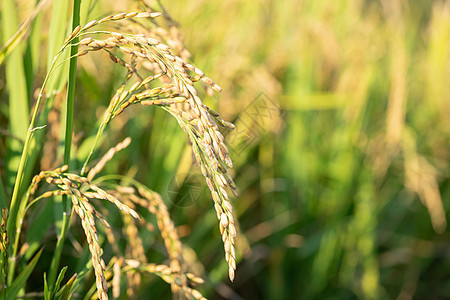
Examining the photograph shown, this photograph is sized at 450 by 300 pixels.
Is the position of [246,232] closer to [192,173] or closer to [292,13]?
[192,173]

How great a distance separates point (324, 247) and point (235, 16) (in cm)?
115

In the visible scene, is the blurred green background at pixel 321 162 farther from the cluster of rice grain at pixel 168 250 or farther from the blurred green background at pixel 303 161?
the cluster of rice grain at pixel 168 250

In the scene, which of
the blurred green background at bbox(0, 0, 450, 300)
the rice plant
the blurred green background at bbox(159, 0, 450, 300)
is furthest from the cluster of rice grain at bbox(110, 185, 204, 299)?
the blurred green background at bbox(159, 0, 450, 300)

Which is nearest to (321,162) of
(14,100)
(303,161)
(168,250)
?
(303,161)

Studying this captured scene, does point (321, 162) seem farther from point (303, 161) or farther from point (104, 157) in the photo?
point (104, 157)

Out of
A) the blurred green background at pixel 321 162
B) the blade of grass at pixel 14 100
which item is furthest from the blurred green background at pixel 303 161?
the blade of grass at pixel 14 100

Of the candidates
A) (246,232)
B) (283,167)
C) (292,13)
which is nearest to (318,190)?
(283,167)

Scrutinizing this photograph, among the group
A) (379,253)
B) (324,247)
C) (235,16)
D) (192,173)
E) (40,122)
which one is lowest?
(379,253)

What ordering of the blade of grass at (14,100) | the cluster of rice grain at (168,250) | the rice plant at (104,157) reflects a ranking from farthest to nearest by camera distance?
the blade of grass at (14,100)
the cluster of rice grain at (168,250)
the rice plant at (104,157)

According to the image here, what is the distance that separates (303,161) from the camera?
2008 mm

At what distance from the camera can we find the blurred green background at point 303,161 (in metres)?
1.64

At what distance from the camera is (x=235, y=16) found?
7.94ft

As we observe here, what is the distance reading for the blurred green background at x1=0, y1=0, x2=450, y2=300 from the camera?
1.64 m

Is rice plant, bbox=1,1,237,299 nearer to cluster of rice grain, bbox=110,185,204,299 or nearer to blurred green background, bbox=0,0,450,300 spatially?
cluster of rice grain, bbox=110,185,204,299
